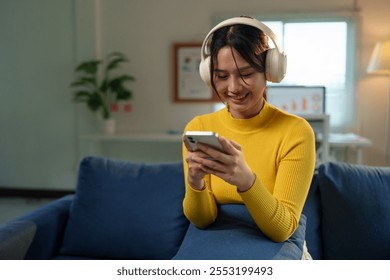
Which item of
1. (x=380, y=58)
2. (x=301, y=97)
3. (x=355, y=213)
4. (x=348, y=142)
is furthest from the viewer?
(x=301, y=97)

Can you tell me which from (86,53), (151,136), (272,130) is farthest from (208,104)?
(272,130)

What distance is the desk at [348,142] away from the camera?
3105 mm

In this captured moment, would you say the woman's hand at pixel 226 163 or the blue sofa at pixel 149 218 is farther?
the blue sofa at pixel 149 218

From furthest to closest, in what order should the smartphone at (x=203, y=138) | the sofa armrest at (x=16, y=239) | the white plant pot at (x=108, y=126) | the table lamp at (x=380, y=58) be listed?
the white plant pot at (x=108, y=126) < the table lamp at (x=380, y=58) < the sofa armrest at (x=16, y=239) < the smartphone at (x=203, y=138)

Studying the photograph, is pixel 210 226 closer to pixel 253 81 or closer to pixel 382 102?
pixel 253 81

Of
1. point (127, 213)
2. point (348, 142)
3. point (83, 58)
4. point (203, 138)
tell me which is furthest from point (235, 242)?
point (83, 58)

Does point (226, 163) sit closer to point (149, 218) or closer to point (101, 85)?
point (149, 218)

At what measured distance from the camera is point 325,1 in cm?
350

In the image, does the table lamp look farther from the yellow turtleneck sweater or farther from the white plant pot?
the yellow turtleneck sweater

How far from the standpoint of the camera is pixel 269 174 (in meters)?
0.86

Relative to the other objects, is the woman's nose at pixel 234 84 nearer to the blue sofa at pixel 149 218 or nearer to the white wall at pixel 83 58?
the blue sofa at pixel 149 218

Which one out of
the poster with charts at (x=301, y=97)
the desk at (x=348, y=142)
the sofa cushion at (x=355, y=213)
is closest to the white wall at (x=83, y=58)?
the desk at (x=348, y=142)

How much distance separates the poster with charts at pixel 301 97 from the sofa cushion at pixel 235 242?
8.84 ft

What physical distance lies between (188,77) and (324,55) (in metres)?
1.17
